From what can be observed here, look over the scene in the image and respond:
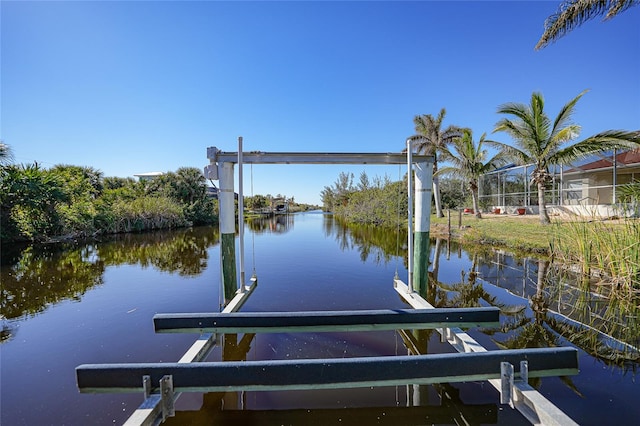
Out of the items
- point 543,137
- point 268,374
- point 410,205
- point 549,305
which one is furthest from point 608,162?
point 268,374

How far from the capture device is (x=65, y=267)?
948 centimetres

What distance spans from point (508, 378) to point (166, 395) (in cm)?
269

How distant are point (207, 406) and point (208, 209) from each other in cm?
3182

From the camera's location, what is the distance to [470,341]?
3.23 m

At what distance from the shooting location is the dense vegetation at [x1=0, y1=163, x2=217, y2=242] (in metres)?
14.4

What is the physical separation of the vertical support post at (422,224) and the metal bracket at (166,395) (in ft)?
13.6

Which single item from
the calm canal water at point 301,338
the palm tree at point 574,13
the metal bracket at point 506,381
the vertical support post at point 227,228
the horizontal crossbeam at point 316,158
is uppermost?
the palm tree at point 574,13

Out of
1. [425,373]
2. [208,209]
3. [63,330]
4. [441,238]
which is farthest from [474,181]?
[208,209]

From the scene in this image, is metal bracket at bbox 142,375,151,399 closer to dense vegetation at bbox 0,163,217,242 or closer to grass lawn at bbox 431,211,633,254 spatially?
grass lawn at bbox 431,211,633,254

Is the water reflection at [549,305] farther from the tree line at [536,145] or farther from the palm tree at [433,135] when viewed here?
the palm tree at [433,135]

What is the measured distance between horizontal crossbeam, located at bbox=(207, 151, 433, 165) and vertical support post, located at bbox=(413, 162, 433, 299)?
232 mm

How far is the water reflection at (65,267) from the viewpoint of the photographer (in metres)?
6.17

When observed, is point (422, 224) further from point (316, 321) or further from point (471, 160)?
point (471, 160)

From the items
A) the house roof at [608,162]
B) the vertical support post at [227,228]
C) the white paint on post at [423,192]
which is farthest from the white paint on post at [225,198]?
the house roof at [608,162]
